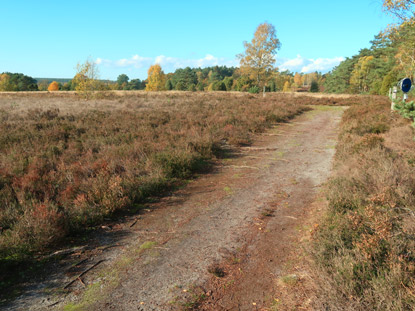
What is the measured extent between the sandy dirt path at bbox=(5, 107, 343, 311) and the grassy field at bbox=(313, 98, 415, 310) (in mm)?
642

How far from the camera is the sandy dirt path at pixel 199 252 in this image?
3107mm

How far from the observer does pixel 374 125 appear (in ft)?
40.7

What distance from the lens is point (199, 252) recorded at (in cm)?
402

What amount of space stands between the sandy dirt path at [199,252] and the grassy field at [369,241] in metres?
0.64

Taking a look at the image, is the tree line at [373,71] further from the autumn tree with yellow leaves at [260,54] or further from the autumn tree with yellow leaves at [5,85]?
the autumn tree with yellow leaves at [5,85]

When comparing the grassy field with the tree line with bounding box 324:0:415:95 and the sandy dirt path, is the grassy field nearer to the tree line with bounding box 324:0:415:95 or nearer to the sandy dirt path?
the sandy dirt path

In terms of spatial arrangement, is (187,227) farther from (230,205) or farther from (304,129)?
(304,129)

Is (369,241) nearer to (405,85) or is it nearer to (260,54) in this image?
(405,85)

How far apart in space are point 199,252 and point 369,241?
2.31 meters

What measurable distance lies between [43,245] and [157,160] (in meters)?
3.98

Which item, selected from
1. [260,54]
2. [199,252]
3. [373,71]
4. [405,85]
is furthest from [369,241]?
[373,71]

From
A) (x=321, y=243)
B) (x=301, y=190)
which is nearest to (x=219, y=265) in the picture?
(x=321, y=243)

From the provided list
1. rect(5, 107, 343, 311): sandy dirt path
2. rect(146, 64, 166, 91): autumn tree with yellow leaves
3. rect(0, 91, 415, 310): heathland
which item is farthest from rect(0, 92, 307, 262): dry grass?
rect(146, 64, 166, 91): autumn tree with yellow leaves

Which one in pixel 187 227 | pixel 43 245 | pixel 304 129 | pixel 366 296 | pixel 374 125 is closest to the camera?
pixel 366 296
